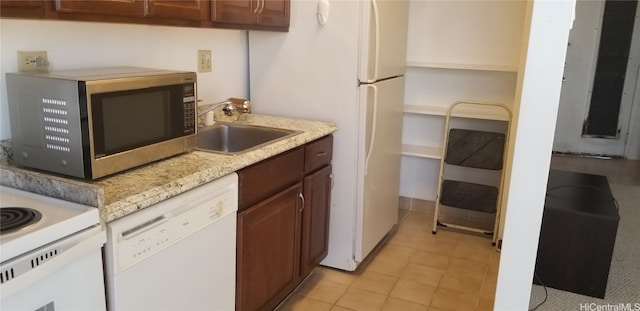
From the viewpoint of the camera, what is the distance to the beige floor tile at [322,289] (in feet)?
8.57

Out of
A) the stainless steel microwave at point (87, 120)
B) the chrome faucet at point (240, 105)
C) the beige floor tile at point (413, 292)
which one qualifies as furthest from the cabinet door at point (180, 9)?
the beige floor tile at point (413, 292)

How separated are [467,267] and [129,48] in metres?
2.22

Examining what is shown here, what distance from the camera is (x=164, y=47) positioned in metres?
2.29

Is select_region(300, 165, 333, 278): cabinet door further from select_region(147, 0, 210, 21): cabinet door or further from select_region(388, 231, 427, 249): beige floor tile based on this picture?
select_region(147, 0, 210, 21): cabinet door

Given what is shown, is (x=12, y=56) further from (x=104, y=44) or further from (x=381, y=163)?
(x=381, y=163)

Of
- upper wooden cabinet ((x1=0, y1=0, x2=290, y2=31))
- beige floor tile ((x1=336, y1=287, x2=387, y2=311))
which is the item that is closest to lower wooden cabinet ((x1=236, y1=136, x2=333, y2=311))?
beige floor tile ((x1=336, y1=287, x2=387, y2=311))

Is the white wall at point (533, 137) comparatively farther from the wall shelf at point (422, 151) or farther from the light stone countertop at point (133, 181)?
the wall shelf at point (422, 151)

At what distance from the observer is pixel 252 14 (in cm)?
231

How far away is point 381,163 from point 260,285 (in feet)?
3.85

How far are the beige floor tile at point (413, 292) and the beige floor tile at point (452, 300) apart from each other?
1.4 inches

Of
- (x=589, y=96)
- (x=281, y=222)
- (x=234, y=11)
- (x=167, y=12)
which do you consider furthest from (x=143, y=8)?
(x=589, y=96)

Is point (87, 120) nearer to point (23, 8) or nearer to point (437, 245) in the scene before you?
point (23, 8)

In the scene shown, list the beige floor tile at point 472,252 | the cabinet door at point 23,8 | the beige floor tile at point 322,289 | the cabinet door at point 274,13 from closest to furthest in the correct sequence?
the cabinet door at point 23,8, the cabinet door at point 274,13, the beige floor tile at point 322,289, the beige floor tile at point 472,252

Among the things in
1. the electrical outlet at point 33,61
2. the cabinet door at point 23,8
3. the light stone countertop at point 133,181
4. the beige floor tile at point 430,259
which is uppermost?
the cabinet door at point 23,8
